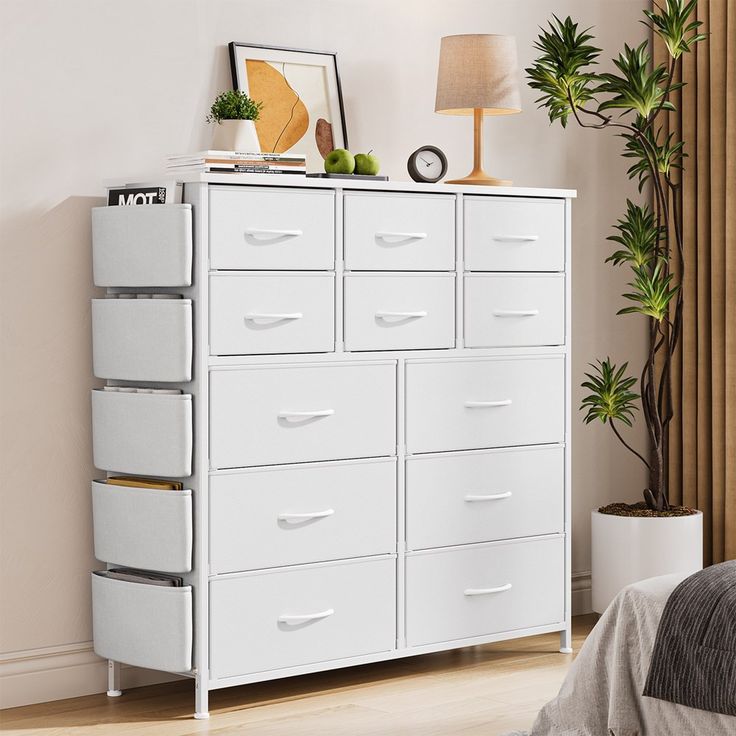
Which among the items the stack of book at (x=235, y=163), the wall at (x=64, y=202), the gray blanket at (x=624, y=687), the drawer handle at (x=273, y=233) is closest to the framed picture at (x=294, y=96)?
the wall at (x=64, y=202)

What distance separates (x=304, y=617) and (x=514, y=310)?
1128 millimetres

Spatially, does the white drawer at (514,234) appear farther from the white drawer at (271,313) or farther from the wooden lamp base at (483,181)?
the white drawer at (271,313)

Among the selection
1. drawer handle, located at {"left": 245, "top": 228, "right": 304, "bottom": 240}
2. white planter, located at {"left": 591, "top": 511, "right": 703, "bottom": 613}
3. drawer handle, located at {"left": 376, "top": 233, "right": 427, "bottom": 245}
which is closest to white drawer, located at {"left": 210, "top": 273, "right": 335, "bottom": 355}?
drawer handle, located at {"left": 245, "top": 228, "right": 304, "bottom": 240}

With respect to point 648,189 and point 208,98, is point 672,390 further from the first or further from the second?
point 208,98

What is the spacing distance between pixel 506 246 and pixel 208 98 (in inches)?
38.8

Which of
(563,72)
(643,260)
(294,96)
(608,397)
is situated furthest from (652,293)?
(294,96)

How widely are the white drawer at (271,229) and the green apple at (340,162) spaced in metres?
0.14

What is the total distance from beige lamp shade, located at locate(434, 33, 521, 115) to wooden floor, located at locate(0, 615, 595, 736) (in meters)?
1.71

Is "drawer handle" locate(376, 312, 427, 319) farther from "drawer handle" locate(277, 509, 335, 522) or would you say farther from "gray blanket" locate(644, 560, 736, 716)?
"gray blanket" locate(644, 560, 736, 716)

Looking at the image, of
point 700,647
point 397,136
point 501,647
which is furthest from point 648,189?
point 700,647

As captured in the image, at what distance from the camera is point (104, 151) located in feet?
12.0

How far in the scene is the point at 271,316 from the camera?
Answer: 3.46 m

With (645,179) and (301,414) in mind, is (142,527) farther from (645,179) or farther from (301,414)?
(645,179)

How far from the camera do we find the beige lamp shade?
4.05 meters
